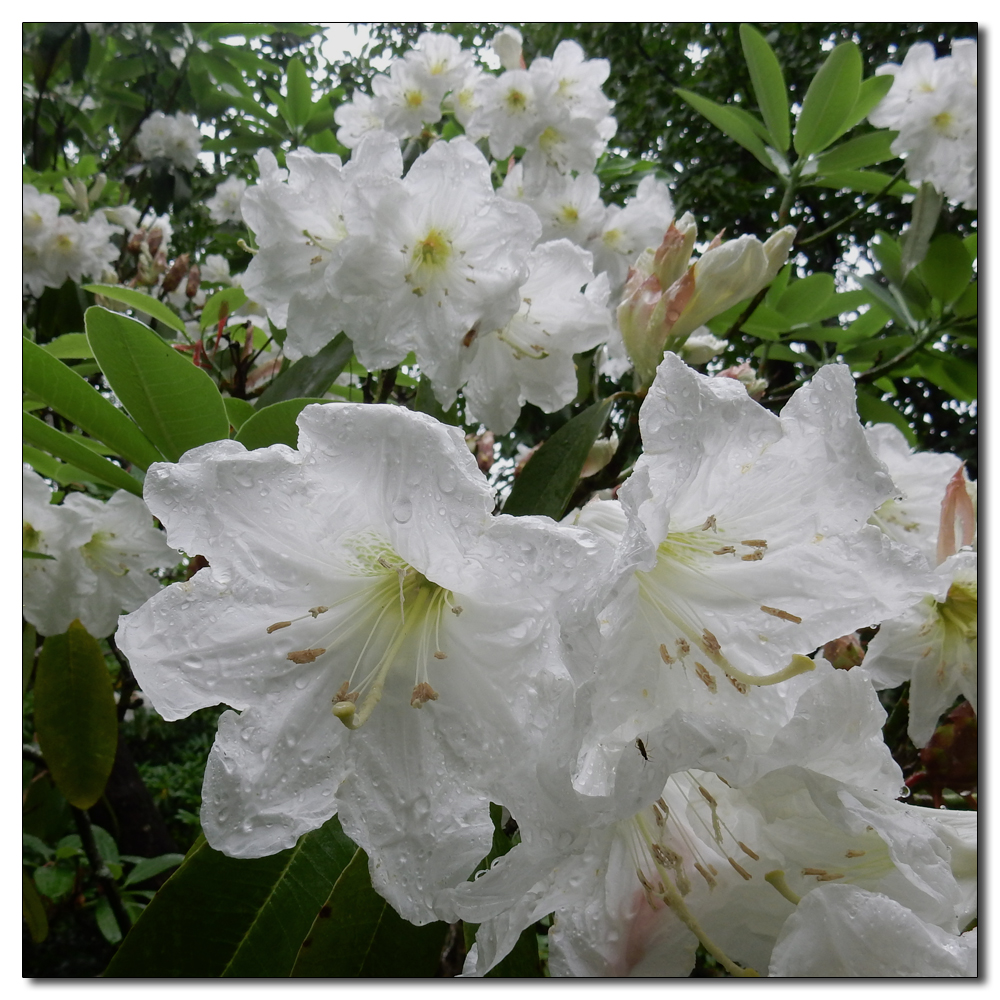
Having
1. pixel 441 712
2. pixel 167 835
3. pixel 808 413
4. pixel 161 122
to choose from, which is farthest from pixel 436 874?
pixel 161 122

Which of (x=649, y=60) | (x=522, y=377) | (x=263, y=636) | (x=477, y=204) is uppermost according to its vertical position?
(x=649, y=60)

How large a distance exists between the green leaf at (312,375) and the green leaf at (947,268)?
95cm

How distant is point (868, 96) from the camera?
1336 millimetres

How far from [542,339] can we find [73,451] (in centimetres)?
50

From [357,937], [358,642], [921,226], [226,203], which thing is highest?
[921,226]

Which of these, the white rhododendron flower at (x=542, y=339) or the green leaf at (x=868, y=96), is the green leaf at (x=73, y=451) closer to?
the white rhododendron flower at (x=542, y=339)

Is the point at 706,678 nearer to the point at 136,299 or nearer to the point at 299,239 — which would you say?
the point at 299,239

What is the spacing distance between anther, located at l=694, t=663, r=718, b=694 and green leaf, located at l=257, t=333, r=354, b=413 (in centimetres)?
57

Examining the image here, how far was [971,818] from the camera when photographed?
65 centimetres

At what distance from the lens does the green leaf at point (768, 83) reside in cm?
130

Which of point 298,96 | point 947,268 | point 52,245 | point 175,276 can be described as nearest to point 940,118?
point 947,268

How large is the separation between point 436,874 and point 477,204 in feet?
2.10

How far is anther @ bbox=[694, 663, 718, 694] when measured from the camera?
22.0 inches
